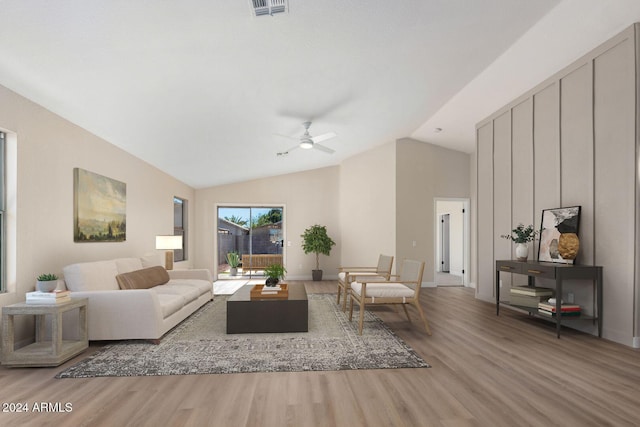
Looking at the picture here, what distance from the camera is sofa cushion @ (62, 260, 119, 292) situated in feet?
12.3

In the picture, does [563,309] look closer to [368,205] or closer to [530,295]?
[530,295]

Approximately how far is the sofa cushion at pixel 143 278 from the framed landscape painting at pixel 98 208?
2.15ft

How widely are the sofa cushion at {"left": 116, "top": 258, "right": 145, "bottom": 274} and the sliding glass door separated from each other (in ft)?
13.8

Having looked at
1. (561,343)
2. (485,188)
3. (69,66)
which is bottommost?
(561,343)

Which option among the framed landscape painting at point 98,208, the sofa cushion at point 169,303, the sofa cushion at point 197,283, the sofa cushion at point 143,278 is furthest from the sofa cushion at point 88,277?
the sofa cushion at point 197,283

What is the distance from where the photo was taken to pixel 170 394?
2580mm

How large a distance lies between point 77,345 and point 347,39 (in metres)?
3.90

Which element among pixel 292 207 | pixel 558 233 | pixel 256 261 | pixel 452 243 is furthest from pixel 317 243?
pixel 558 233

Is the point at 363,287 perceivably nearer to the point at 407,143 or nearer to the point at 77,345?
the point at 77,345

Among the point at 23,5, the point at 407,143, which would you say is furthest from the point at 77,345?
the point at 407,143

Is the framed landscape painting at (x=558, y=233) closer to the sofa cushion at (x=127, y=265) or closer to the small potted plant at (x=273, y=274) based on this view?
the small potted plant at (x=273, y=274)

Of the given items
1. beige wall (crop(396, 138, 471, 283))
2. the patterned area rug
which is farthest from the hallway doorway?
the patterned area rug

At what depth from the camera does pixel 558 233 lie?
449cm

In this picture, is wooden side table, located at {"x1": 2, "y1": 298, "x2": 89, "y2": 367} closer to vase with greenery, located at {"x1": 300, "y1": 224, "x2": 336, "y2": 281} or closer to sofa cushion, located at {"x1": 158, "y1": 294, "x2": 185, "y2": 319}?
sofa cushion, located at {"x1": 158, "y1": 294, "x2": 185, "y2": 319}
